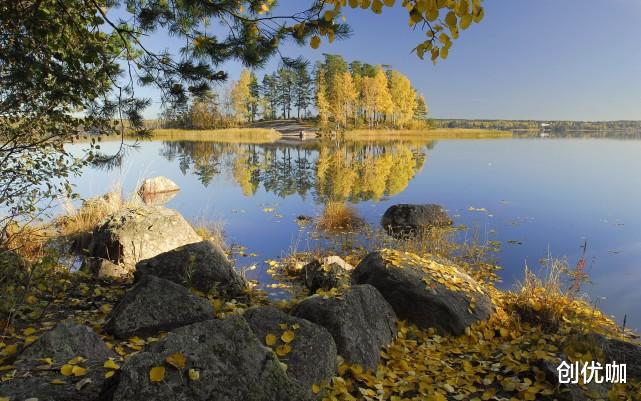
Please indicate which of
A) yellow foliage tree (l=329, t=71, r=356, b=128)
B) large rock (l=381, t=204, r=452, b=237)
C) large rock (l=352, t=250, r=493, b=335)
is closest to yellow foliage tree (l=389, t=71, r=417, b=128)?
yellow foliage tree (l=329, t=71, r=356, b=128)

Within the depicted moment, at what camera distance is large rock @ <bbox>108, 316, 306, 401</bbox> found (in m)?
2.19

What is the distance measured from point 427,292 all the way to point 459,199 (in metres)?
11.6

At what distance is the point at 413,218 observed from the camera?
11.8m

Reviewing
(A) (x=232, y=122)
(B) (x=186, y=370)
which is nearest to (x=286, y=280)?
(B) (x=186, y=370)

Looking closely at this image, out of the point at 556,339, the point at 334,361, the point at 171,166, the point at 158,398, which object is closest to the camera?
the point at 158,398

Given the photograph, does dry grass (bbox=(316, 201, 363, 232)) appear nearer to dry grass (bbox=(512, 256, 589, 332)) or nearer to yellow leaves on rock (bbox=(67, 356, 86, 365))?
dry grass (bbox=(512, 256, 589, 332))

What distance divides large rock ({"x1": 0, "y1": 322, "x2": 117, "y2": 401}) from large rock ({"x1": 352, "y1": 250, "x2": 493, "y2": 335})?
11.3 ft

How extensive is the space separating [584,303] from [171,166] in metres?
23.0

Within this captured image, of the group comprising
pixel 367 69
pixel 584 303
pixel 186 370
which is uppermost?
pixel 367 69

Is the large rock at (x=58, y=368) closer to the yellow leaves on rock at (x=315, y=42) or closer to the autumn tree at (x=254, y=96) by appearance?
the yellow leaves on rock at (x=315, y=42)

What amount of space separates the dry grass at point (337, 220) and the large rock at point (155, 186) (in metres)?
7.35

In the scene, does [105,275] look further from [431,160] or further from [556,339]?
[431,160]

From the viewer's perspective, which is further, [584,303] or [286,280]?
[286,280]

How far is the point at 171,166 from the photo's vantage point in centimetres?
2525
